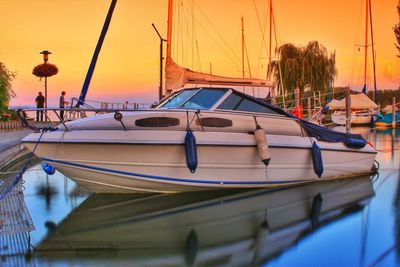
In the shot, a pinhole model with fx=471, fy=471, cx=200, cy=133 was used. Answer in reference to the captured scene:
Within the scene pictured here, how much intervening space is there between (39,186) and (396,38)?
3181cm

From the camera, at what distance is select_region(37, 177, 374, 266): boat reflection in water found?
18.5 feet

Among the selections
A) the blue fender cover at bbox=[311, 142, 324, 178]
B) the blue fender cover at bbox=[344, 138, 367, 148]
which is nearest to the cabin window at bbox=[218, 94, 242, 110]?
the blue fender cover at bbox=[311, 142, 324, 178]

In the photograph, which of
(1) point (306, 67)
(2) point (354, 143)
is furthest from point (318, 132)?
(1) point (306, 67)

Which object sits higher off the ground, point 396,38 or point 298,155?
point 396,38

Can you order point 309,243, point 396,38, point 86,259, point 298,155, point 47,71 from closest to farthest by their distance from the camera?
1. point 86,259
2. point 309,243
3. point 298,155
4. point 47,71
5. point 396,38

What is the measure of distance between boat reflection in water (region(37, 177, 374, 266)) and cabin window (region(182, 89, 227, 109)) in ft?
5.83

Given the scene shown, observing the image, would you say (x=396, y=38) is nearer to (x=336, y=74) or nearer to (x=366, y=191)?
(x=336, y=74)

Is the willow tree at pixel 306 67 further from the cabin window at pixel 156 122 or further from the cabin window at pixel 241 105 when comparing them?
the cabin window at pixel 156 122

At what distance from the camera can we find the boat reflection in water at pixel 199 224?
5648 millimetres

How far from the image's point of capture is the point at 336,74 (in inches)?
1769

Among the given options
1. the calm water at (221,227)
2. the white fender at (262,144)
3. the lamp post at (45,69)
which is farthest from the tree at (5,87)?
the white fender at (262,144)

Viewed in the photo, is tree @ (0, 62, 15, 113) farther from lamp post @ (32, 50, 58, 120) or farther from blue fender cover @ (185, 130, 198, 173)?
blue fender cover @ (185, 130, 198, 173)

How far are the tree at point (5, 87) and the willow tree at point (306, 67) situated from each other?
25.1 m

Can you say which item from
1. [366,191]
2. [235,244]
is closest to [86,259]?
[235,244]
